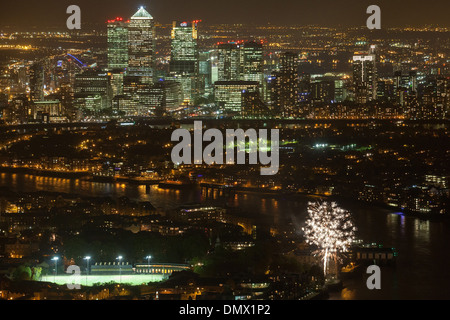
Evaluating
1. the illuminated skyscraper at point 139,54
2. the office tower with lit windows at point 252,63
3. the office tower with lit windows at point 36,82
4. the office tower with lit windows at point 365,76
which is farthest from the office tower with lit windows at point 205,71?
the office tower with lit windows at point 36,82

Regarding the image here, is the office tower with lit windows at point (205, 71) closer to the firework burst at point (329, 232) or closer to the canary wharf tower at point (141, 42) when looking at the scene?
the canary wharf tower at point (141, 42)

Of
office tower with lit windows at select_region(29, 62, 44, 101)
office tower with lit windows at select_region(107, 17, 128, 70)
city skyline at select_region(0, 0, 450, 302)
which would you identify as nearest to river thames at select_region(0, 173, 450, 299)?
city skyline at select_region(0, 0, 450, 302)

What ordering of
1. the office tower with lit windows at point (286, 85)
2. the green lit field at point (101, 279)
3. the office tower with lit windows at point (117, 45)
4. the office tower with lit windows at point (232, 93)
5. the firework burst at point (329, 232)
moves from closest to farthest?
the green lit field at point (101, 279) < the firework burst at point (329, 232) < the office tower with lit windows at point (286, 85) < the office tower with lit windows at point (232, 93) < the office tower with lit windows at point (117, 45)

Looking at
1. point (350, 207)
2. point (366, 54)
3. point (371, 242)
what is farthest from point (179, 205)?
point (366, 54)

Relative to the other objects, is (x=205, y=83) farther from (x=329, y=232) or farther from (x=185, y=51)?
(x=329, y=232)

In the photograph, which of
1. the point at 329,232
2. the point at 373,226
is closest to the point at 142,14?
the point at 373,226
